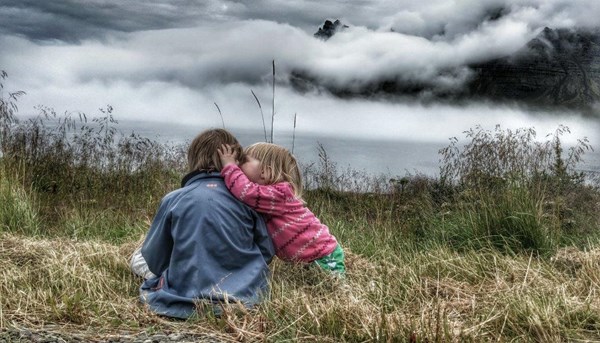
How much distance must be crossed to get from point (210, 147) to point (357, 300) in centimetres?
133

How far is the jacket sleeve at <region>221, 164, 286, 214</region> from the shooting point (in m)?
4.19

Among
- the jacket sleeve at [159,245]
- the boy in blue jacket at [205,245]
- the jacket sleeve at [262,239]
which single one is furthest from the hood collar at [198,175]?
the jacket sleeve at [262,239]

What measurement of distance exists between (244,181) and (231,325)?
0.95 metres

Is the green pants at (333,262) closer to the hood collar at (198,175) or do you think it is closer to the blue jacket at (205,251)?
the blue jacket at (205,251)

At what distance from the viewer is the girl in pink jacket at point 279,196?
423 centimetres

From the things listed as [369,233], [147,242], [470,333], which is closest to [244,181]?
[147,242]

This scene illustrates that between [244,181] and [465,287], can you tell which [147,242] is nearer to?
[244,181]

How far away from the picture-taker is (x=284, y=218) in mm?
4395

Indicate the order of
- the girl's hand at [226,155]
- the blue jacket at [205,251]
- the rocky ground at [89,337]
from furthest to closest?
the girl's hand at [226,155]
the blue jacket at [205,251]
the rocky ground at [89,337]

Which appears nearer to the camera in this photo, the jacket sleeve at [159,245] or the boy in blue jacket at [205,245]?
the boy in blue jacket at [205,245]

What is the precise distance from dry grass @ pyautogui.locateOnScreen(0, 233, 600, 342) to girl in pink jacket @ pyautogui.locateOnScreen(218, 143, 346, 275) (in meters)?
0.19

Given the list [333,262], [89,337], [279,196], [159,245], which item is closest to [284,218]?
[279,196]

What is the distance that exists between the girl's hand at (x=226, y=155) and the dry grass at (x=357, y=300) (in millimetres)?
809

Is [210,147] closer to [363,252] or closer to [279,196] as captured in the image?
[279,196]
